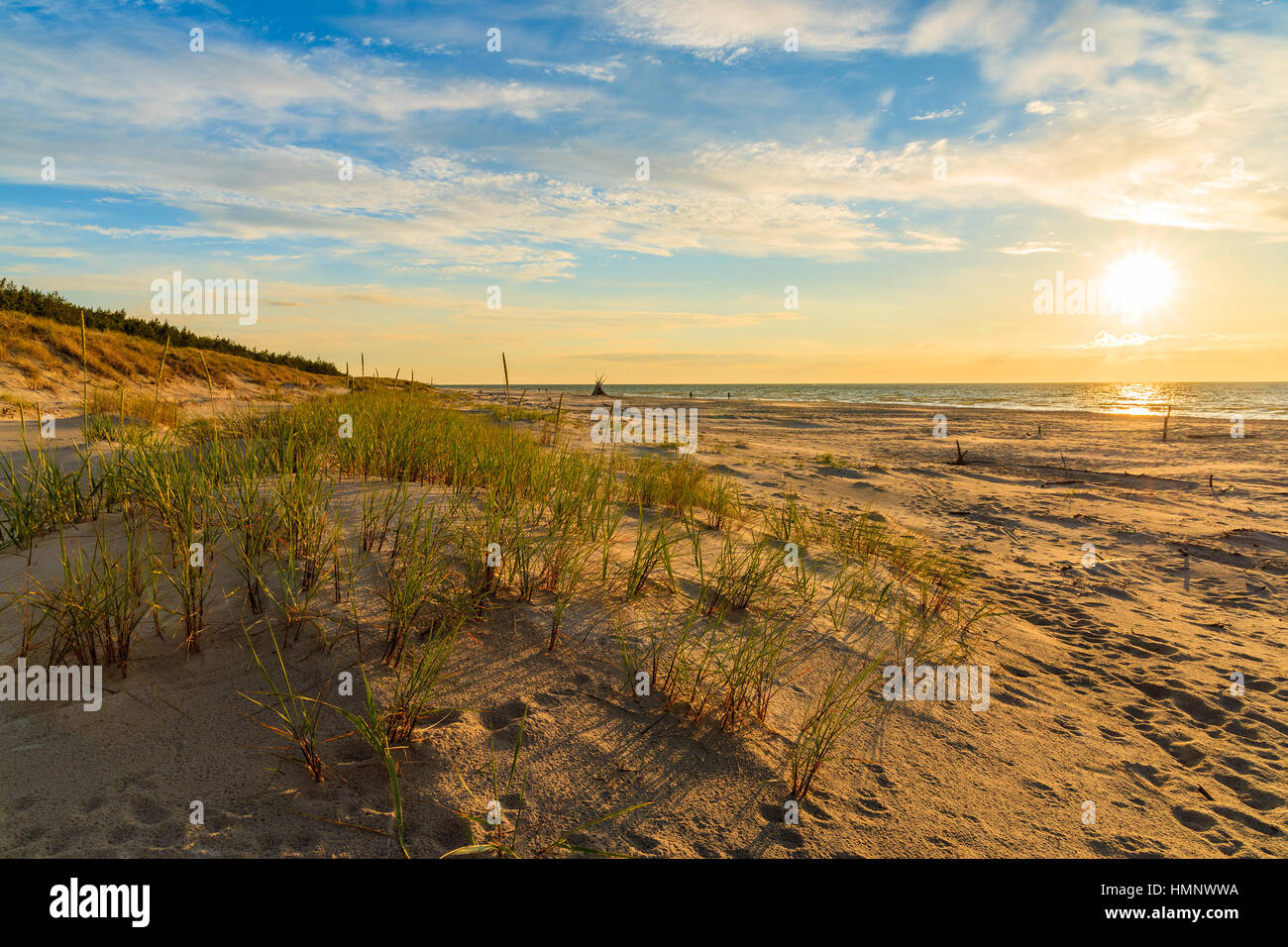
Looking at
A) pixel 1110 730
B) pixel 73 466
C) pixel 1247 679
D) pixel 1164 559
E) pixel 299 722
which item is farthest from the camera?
pixel 1164 559

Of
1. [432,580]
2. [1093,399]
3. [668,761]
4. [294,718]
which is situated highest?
[1093,399]

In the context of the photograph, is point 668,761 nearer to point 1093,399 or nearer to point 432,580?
point 432,580

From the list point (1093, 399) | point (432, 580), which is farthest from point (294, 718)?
point (1093, 399)

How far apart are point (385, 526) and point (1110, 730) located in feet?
12.6

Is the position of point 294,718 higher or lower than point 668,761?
higher

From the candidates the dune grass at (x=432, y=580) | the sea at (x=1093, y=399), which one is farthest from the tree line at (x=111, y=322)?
the sea at (x=1093, y=399)

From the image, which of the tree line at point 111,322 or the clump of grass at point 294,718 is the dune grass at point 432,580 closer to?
the clump of grass at point 294,718

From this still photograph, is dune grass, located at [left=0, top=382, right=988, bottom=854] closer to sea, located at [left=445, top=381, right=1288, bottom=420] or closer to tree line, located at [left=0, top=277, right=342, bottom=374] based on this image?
tree line, located at [left=0, top=277, right=342, bottom=374]

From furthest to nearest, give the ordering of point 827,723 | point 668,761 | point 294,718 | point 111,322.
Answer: point 111,322 < point 827,723 < point 668,761 < point 294,718

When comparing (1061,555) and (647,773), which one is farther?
(1061,555)
